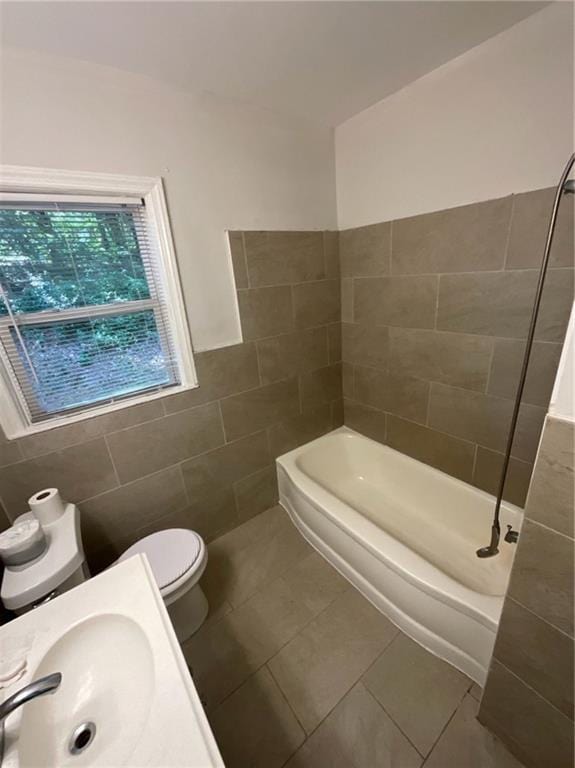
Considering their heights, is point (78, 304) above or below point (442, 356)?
above

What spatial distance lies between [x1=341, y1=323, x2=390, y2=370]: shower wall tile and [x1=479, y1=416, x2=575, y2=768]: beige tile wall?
4.07 ft

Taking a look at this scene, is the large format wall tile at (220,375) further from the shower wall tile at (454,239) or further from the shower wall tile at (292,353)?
the shower wall tile at (454,239)

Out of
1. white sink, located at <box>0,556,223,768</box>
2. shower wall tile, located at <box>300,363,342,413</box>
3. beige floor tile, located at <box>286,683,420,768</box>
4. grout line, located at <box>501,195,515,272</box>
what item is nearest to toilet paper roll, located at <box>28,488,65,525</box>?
white sink, located at <box>0,556,223,768</box>

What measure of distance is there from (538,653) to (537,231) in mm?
1388

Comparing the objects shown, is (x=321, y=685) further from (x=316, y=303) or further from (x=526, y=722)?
(x=316, y=303)

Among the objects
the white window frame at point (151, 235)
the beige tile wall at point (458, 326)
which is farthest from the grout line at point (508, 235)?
the white window frame at point (151, 235)

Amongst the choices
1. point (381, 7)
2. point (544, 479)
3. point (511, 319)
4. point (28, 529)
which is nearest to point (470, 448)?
point (511, 319)

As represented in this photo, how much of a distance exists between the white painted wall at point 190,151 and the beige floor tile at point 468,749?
176cm

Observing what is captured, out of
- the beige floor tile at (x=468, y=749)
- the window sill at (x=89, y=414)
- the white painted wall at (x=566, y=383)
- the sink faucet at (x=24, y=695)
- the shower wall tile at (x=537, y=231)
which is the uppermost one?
the shower wall tile at (x=537, y=231)

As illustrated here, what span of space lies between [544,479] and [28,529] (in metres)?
1.55

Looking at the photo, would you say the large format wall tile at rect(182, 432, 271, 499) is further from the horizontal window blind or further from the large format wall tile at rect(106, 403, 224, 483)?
the horizontal window blind

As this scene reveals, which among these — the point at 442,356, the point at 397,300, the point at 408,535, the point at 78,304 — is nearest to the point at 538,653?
the point at 408,535

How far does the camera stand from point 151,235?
4.38 ft

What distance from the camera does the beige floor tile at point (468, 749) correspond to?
37.8 inches
